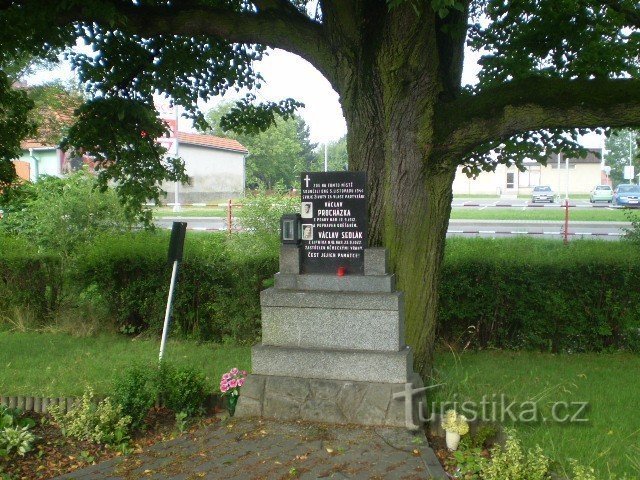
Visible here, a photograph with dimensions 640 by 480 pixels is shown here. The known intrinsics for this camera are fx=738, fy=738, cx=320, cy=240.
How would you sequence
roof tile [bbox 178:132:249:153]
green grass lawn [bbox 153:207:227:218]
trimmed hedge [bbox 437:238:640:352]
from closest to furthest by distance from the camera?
trimmed hedge [bbox 437:238:640:352] → green grass lawn [bbox 153:207:227:218] → roof tile [bbox 178:132:249:153]

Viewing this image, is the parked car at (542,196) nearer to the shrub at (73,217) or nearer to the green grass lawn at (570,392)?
the shrub at (73,217)

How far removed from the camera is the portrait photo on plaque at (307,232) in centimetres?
713

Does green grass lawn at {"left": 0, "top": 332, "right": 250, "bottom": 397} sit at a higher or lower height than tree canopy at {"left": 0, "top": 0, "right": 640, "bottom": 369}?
lower

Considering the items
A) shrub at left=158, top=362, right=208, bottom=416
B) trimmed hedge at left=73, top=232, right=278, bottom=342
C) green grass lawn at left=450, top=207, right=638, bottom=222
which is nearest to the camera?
shrub at left=158, top=362, right=208, bottom=416

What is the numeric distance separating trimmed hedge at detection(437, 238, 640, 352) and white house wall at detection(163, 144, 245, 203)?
32.7 m

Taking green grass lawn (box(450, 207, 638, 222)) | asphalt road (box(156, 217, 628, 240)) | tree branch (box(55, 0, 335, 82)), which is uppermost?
tree branch (box(55, 0, 335, 82))

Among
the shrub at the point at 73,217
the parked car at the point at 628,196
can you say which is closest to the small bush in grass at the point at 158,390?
the shrub at the point at 73,217

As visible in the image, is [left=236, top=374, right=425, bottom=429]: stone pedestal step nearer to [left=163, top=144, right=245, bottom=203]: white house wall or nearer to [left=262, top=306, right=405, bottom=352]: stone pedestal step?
[left=262, top=306, right=405, bottom=352]: stone pedestal step

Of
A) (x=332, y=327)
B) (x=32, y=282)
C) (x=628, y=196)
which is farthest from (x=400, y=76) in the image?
(x=628, y=196)

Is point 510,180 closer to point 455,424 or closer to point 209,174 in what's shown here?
point 209,174

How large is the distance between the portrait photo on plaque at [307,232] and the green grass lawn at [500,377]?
6.22ft

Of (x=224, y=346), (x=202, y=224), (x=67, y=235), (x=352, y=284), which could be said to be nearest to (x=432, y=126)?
(x=352, y=284)

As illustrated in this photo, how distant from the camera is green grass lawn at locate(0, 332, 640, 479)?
5.71 meters

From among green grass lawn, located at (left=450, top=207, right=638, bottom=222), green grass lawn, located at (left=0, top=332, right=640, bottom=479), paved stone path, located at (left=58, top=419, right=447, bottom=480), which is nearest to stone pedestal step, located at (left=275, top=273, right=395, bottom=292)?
green grass lawn, located at (left=0, top=332, right=640, bottom=479)
